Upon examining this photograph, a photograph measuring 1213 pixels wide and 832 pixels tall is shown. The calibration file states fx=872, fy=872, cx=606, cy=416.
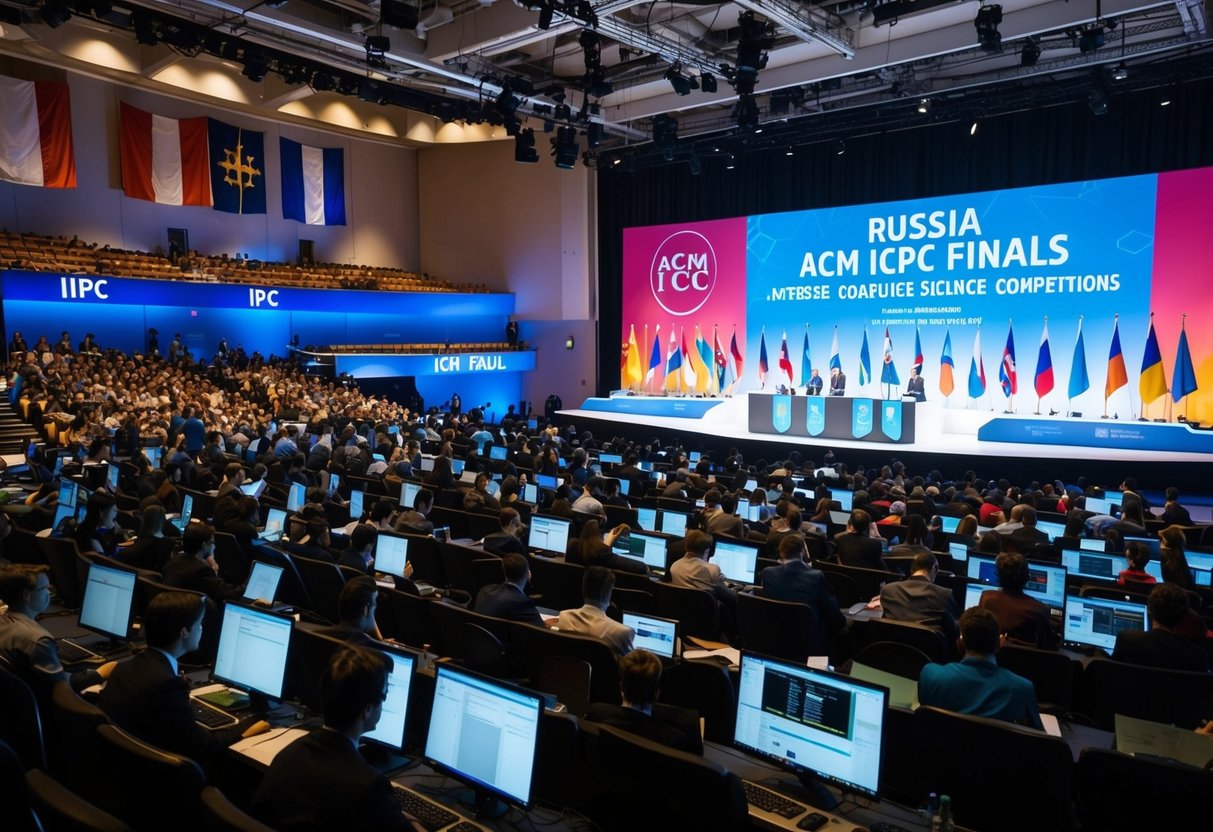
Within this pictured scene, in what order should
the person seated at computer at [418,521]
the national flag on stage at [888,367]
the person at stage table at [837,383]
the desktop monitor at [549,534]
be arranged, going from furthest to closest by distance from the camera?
the national flag on stage at [888,367]
the person at stage table at [837,383]
the desktop monitor at [549,534]
the person seated at computer at [418,521]

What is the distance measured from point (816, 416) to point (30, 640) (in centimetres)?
1415

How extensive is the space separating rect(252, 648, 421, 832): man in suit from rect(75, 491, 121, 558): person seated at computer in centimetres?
436

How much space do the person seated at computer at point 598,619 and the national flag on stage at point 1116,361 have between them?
15.3 meters

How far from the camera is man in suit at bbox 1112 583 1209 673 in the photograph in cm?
404

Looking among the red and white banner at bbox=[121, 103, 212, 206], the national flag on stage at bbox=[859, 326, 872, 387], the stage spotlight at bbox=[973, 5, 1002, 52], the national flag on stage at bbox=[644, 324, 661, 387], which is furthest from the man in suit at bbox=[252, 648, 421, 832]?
the red and white banner at bbox=[121, 103, 212, 206]

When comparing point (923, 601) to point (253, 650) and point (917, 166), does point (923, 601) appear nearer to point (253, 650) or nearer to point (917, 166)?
point (253, 650)

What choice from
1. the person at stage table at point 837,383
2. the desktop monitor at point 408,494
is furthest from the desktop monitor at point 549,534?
the person at stage table at point 837,383

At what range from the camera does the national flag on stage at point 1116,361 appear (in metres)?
16.2

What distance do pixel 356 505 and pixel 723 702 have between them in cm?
582

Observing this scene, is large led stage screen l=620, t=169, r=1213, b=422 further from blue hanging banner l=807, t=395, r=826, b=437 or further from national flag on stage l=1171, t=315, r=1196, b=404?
blue hanging banner l=807, t=395, r=826, b=437

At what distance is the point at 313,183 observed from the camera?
24.5 meters

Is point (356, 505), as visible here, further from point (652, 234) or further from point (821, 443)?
point (652, 234)

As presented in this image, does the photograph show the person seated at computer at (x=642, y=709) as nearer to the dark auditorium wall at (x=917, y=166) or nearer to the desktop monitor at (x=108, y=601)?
the desktop monitor at (x=108, y=601)

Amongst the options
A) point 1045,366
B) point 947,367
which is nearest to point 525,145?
point 947,367
